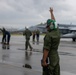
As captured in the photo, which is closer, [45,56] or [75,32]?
[45,56]

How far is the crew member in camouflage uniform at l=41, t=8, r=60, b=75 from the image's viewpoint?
7023 mm

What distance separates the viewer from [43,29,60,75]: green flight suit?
703 centimetres

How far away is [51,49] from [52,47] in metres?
0.06

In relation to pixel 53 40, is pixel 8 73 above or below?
below

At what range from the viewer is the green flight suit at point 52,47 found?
277 inches

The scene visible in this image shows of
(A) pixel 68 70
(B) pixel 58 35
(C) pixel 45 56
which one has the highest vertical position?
(B) pixel 58 35

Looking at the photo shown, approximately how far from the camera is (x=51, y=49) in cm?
716

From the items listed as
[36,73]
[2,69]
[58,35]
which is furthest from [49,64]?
[2,69]

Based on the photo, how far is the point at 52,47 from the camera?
7.15 meters

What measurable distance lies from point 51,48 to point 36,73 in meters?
3.54

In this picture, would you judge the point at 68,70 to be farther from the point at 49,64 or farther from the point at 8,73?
the point at 49,64

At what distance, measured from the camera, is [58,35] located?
282 inches

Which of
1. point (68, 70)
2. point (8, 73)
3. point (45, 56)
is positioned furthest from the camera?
point (68, 70)

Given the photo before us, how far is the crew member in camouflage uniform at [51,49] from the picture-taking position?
702cm
